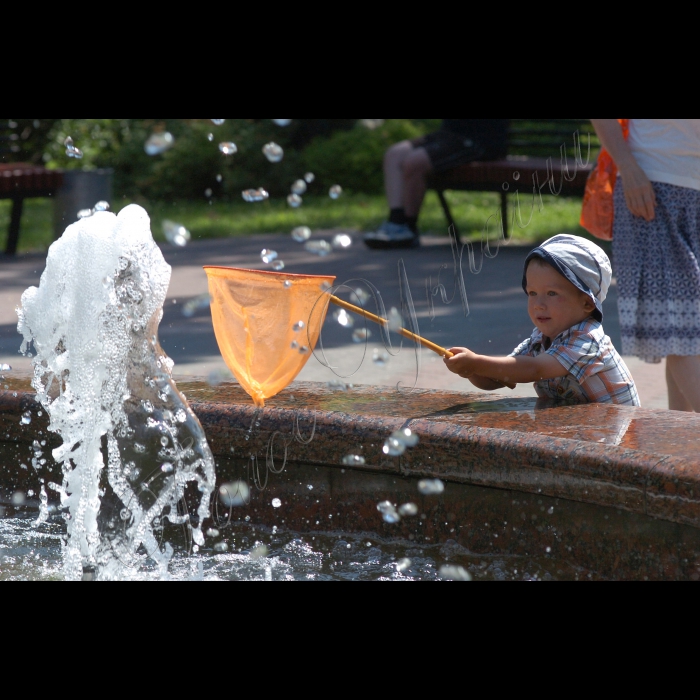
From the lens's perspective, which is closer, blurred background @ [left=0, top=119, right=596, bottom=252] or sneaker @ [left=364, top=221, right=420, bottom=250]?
sneaker @ [left=364, top=221, right=420, bottom=250]

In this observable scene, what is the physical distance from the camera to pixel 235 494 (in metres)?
2.96

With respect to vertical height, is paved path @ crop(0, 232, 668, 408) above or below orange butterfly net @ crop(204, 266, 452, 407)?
below

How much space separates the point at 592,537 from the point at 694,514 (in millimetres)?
307

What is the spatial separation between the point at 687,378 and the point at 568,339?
0.78 metres

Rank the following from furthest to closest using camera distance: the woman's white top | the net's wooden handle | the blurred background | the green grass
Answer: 1. the blurred background
2. the green grass
3. the woman's white top
4. the net's wooden handle

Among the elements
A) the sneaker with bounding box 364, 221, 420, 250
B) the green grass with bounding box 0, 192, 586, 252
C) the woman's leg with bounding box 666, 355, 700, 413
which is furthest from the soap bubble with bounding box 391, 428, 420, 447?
the green grass with bounding box 0, 192, 586, 252

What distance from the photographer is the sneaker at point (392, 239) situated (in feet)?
31.6

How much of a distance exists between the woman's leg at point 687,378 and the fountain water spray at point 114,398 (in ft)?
5.37

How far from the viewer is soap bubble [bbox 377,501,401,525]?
2.71 m

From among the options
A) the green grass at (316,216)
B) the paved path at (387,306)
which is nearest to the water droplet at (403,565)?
the paved path at (387,306)

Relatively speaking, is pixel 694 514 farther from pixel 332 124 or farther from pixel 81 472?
pixel 332 124

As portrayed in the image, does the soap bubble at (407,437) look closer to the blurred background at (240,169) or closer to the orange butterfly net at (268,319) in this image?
the orange butterfly net at (268,319)

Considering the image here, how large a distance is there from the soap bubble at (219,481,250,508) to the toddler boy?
658mm

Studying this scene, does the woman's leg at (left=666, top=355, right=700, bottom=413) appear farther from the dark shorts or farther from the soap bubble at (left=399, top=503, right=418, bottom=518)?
the dark shorts
